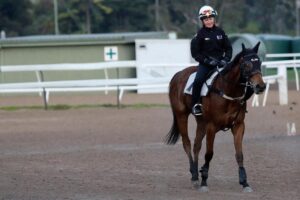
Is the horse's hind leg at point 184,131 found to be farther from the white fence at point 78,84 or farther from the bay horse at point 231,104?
the white fence at point 78,84

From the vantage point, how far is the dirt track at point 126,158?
10836 mm

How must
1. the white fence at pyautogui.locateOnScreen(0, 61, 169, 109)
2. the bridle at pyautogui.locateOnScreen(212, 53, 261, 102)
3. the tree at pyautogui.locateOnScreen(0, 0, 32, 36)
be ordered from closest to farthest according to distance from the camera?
the bridle at pyautogui.locateOnScreen(212, 53, 261, 102) → the white fence at pyautogui.locateOnScreen(0, 61, 169, 109) → the tree at pyautogui.locateOnScreen(0, 0, 32, 36)

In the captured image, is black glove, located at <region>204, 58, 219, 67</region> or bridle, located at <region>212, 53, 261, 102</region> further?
black glove, located at <region>204, 58, 219, 67</region>

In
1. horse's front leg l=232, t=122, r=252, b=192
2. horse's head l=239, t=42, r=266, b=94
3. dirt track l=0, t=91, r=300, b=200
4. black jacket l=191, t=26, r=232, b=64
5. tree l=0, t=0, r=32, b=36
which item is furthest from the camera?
tree l=0, t=0, r=32, b=36

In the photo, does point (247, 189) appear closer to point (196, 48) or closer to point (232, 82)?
point (232, 82)

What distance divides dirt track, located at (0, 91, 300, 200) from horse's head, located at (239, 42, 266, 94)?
1.27 meters

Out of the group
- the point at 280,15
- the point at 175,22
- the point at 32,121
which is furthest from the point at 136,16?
the point at 32,121

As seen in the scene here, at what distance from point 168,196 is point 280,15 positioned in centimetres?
6823

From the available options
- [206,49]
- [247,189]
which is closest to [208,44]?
[206,49]

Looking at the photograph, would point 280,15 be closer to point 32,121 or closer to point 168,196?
point 32,121

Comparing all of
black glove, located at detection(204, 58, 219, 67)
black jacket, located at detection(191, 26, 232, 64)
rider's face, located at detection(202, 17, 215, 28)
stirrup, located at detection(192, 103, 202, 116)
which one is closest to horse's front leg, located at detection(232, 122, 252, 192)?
stirrup, located at detection(192, 103, 202, 116)

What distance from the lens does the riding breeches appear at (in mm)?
11414

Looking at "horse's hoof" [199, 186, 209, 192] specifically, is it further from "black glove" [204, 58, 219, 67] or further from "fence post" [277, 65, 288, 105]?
"fence post" [277, 65, 288, 105]

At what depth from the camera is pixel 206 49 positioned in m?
11.6
